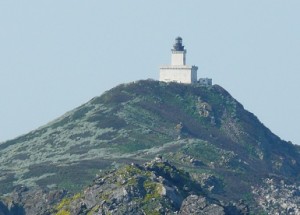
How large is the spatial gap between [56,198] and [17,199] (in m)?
6.20

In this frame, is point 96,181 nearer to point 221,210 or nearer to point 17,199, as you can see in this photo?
point 221,210

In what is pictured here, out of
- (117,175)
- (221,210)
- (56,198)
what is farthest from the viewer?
(56,198)

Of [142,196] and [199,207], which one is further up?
[142,196]

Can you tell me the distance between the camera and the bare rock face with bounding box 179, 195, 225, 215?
12825cm

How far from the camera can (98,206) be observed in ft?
438

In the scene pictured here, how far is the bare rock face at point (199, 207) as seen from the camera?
12825 centimetres

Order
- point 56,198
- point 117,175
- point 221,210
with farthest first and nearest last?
point 56,198
point 117,175
point 221,210

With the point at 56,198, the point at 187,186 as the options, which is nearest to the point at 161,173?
the point at 187,186

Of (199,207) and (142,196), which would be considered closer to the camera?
(199,207)

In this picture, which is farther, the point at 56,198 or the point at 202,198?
the point at 56,198

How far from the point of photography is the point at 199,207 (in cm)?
12862

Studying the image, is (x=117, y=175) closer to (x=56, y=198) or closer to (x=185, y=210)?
(x=185, y=210)

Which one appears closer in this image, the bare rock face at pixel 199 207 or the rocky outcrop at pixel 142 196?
the bare rock face at pixel 199 207

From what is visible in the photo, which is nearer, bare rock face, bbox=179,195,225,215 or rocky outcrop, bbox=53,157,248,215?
bare rock face, bbox=179,195,225,215
